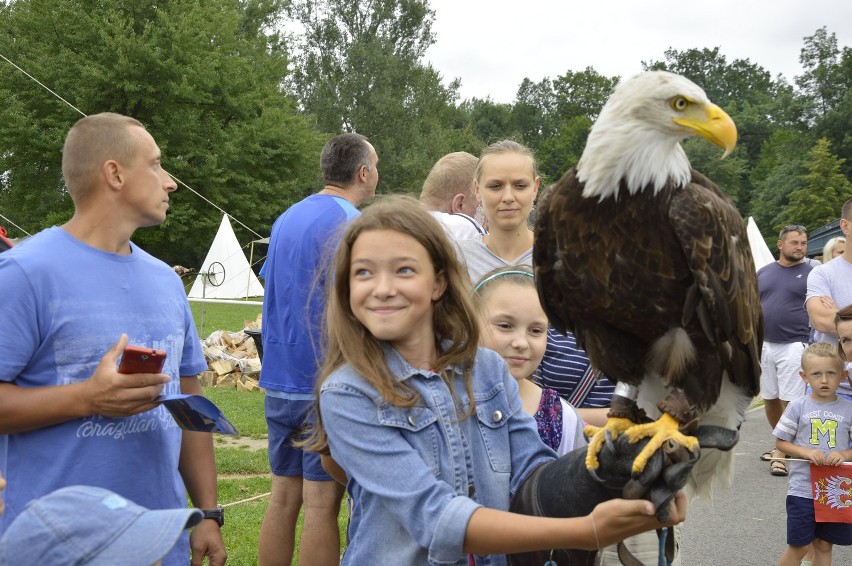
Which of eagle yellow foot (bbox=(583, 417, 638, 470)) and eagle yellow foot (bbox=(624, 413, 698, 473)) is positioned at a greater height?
eagle yellow foot (bbox=(624, 413, 698, 473))

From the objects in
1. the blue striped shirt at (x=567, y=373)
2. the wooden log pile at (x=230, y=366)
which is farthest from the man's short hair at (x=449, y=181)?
the wooden log pile at (x=230, y=366)

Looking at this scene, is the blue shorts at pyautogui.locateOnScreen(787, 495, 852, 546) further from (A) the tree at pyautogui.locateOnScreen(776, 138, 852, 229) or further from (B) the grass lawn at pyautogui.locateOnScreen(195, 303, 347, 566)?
(A) the tree at pyautogui.locateOnScreen(776, 138, 852, 229)

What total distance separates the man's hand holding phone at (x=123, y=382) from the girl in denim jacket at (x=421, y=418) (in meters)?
0.55

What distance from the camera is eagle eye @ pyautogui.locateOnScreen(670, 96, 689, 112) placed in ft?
7.67

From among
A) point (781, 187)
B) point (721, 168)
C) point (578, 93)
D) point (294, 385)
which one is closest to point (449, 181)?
point (294, 385)

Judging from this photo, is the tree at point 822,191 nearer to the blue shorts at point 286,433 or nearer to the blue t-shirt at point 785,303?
the blue t-shirt at point 785,303

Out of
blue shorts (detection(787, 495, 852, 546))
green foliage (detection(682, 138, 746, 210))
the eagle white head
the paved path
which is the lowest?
the paved path

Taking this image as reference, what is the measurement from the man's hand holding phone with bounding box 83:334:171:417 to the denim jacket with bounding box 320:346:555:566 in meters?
0.66

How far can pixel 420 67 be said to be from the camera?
128 feet

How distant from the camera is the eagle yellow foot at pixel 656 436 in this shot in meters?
1.95

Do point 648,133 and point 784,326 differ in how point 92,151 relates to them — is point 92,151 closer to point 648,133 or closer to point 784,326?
point 648,133

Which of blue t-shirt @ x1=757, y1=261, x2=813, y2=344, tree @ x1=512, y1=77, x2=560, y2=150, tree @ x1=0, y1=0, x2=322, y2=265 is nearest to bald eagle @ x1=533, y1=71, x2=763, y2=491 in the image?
blue t-shirt @ x1=757, y1=261, x2=813, y2=344

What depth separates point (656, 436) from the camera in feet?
6.69

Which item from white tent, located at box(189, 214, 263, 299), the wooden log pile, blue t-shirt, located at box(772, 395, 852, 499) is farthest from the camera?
white tent, located at box(189, 214, 263, 299)
